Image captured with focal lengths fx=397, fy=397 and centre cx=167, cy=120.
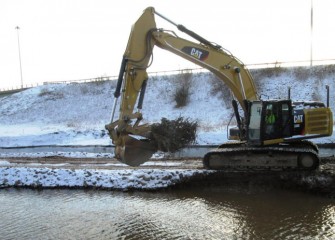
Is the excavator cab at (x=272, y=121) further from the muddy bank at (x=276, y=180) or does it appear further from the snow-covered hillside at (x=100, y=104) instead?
the snow-covered hillside at (x=100, y=104)

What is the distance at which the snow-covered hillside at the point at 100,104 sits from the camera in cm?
2614

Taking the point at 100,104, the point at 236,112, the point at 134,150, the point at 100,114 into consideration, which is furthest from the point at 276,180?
the point at 100,104

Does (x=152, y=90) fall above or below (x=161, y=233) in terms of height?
above

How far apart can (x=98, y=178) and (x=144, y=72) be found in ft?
11.6

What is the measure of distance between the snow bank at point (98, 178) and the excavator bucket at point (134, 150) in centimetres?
100

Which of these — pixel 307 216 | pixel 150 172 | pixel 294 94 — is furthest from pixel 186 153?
pixel 294 94

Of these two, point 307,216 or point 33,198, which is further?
point 33,198

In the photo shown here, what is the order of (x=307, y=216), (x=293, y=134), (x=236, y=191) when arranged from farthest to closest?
1. (x=293, y=134)
2. (x=236, y=191)
3. (x=307, y=216)

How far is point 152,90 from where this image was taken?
3919cm

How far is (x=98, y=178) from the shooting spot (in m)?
11.9

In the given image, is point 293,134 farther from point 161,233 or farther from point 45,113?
point 45,113

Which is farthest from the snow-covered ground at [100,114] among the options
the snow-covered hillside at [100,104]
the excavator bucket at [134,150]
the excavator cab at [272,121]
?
the excavator cab at [272,121]

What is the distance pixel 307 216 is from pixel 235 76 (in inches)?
189

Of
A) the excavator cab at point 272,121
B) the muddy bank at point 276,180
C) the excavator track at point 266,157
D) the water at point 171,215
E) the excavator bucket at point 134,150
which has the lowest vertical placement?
the water at point 171,215
